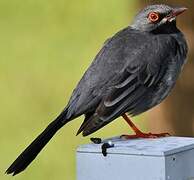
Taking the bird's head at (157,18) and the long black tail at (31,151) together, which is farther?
the bird's head at (157,18)

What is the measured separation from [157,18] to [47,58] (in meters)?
1.97

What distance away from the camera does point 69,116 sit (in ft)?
14.2

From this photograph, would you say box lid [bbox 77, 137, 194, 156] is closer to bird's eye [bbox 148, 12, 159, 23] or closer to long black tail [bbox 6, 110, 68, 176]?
long black tail [bbox 6, 110, 68, 176]

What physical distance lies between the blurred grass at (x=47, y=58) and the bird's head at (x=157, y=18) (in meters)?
1.73

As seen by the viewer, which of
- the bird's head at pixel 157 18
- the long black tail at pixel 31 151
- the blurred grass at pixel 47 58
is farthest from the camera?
the blurred grass at pixel 47 58

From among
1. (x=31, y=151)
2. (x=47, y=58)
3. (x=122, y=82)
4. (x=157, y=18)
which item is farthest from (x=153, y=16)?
(x=47, y=58)

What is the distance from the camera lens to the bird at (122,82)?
4246 millimetres

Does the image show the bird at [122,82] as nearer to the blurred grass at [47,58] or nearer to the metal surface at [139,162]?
the metal surface at [139,162]

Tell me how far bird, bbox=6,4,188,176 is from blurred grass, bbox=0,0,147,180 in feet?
5.95

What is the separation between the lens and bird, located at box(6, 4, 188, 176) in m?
4.25

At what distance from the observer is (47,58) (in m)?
6.57

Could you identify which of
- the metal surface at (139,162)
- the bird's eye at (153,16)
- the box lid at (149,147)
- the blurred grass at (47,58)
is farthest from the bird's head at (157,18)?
the blurred grass at (47,58)

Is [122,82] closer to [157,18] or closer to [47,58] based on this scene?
[157,18]

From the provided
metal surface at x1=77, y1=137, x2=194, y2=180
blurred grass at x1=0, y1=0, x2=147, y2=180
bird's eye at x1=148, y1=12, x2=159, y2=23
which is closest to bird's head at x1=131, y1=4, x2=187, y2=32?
bird's eye at x1=148, y1=12, x2=159, y2=23
